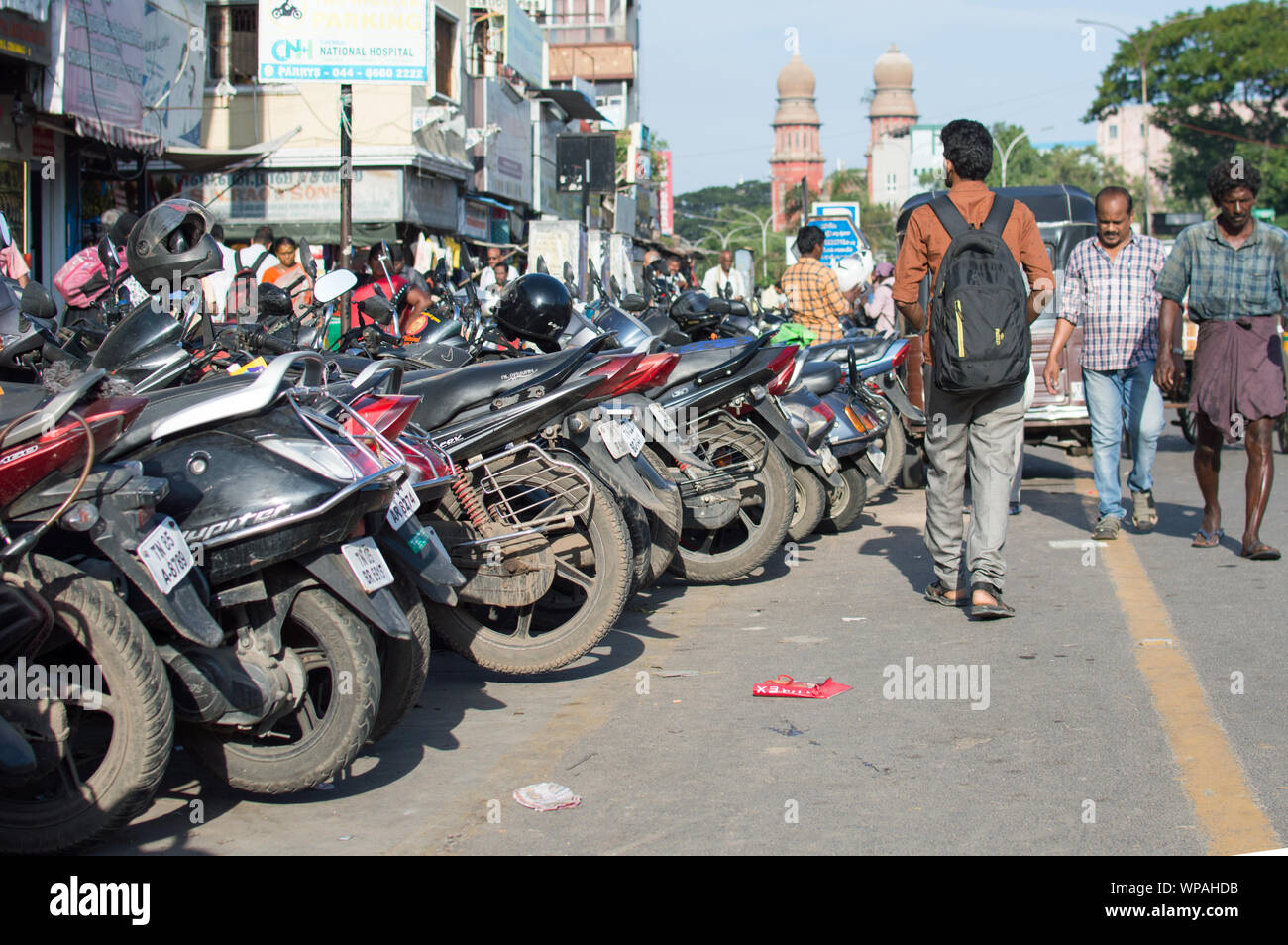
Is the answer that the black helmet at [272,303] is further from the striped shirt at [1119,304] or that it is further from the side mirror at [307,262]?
the striped shirt at [1119,304]

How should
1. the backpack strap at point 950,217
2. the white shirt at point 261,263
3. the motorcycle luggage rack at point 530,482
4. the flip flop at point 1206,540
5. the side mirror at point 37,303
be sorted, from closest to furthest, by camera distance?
the side mirror at point 37,303
the motorcycle luggage rack at point 530,482
the backpack strap at point 950,217
the flip flop at point 1206,540
the white shirt at point 261,263

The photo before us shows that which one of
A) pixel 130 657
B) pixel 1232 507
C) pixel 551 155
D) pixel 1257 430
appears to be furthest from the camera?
pixel 551 155

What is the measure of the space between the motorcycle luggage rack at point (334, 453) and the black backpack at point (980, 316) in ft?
9.30

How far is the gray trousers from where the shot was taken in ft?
20.7

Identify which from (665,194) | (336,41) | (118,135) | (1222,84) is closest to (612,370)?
(118,135)

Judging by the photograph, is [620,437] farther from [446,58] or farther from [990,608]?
[446,58]

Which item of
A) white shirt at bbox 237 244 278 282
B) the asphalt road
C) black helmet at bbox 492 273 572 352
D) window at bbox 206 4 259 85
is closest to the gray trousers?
the asphalt road

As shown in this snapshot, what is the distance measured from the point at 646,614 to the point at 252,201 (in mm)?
17639

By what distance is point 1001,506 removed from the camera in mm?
6371

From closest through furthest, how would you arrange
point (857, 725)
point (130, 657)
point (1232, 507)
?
1. point (130, 657)
2. point (857, 725)
3. point (1232, 507)

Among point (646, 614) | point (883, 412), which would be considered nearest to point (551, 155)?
point (883, 412)

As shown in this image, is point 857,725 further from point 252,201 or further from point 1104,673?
point 252,201

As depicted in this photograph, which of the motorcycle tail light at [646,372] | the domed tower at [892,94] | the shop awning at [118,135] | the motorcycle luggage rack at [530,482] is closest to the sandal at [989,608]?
the motorcycle tail light at [646,372]

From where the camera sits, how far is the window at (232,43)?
2247cm
